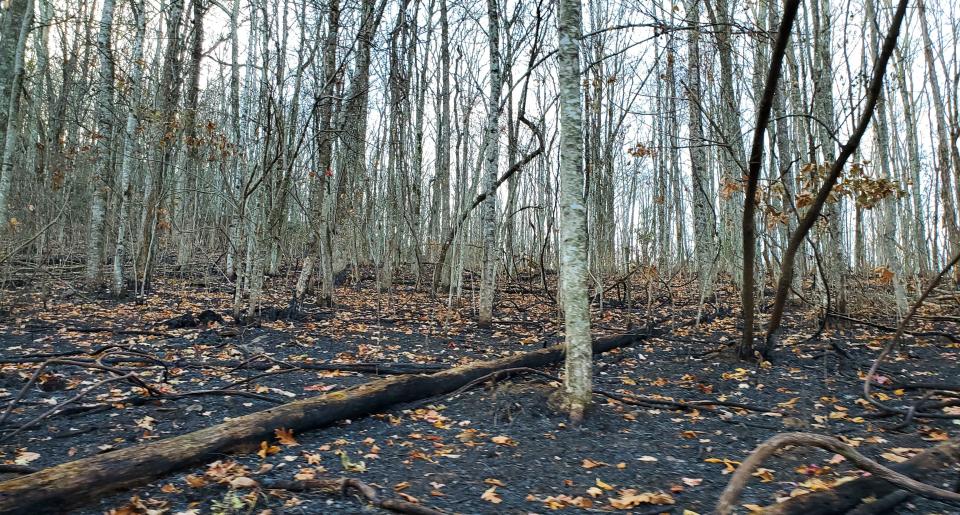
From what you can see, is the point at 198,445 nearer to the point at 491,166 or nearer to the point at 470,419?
the point at 470,419

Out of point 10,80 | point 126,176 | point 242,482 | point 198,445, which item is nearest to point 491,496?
point 242,482

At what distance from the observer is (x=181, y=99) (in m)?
10.9

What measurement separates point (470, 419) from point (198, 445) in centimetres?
194

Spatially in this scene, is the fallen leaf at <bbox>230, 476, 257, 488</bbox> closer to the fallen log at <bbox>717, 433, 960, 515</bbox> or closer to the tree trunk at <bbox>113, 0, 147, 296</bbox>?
the fallen log at <bbox>717, 433, 960, 515</bbox>

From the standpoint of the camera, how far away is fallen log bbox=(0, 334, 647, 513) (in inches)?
90.5

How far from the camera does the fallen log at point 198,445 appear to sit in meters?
2.30

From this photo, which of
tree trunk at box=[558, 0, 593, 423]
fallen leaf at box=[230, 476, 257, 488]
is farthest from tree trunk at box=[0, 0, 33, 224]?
tree trunk at box=[558, 0, 593, 423]

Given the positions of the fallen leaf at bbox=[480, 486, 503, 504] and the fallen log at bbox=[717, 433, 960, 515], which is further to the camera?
the fallen leaf at bbox=[480, 486, 503, 504]

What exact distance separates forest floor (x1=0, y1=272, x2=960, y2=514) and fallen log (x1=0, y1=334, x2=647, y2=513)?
0.08 m

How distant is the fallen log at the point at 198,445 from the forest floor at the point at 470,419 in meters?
0.08

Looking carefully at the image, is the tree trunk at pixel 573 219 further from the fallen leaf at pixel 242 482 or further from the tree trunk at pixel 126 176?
the tree trunk at pixel 126 176

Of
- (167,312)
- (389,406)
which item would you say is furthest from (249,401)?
(167,312)

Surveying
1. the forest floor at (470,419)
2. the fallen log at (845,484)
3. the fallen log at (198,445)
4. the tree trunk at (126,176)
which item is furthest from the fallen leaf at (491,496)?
the tree trunk at (126,176)

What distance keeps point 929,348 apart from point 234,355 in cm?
842
